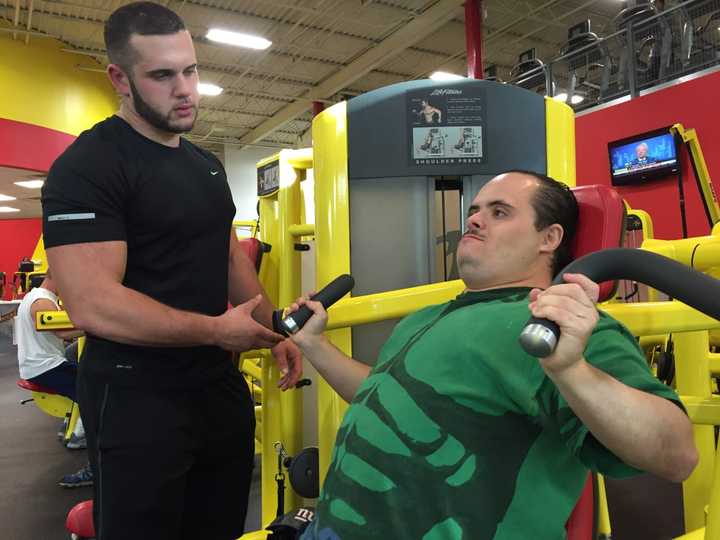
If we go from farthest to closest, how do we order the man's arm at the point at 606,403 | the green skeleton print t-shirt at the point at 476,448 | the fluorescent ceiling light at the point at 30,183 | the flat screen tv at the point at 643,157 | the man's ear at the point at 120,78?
the fluorescent ceiling light at the point at 30,183 → the flat screen tv at the point at 643,157 → the man's ear at the point at 120,78 → the green skeleton print t-shirt at the point at 476,448 → the man's arm at the point at 606,403

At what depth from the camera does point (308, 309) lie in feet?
4.31

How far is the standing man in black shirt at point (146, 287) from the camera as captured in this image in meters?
1.18

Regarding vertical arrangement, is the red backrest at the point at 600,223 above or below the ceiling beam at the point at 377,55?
below

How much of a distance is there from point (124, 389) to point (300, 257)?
119 cm

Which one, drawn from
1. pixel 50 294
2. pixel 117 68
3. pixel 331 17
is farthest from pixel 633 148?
pixel 117 68

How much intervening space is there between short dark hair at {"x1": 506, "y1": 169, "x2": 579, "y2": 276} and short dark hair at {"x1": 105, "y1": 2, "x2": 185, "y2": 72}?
2.90ft

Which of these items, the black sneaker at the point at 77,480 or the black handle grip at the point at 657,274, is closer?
the black handle grip at the point at 657,274

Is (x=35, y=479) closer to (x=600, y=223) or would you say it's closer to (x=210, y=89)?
(x=600, y=223)

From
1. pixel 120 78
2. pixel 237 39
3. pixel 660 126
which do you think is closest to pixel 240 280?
pixel 120 78

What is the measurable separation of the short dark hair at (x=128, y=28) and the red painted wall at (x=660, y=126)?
5629 millimetres

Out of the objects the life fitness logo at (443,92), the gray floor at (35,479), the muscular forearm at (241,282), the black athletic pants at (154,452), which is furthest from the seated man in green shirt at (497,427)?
the gray floor at (35,479)

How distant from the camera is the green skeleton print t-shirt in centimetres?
84

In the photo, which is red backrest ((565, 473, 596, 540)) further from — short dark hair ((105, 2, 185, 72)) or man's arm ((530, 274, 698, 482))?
short dark hair ((105, 2, 185, 72))

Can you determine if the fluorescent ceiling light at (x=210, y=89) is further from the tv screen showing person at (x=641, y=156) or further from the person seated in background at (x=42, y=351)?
the person seated in background at (x=42, y=351)
